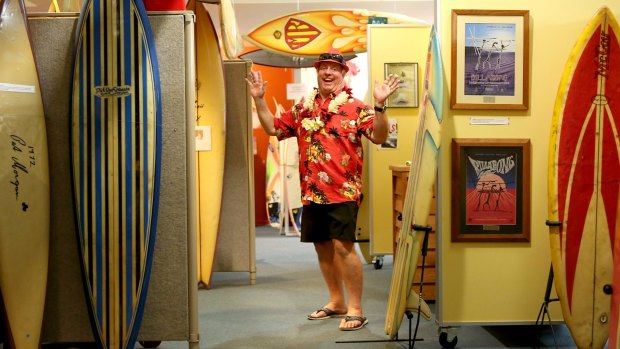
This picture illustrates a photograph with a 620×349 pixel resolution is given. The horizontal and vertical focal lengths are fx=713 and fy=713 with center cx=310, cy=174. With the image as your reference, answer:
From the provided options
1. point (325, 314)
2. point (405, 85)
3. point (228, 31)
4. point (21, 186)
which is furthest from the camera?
point (228, 31)

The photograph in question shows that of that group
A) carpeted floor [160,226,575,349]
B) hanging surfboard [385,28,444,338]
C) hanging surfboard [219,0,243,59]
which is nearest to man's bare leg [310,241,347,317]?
carpeted floor [160,226,575,349]

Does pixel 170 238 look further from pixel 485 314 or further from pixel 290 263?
pixel 290 263

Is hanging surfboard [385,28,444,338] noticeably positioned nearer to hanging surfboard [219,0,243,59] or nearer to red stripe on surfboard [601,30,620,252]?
red stripe on surfboard [601,30,620,252]

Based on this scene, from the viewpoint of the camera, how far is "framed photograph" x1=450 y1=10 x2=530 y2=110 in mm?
2918

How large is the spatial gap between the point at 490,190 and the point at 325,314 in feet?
3.80

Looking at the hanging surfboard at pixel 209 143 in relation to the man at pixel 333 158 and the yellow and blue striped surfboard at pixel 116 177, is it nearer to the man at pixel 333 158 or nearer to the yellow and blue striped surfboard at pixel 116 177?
the man at pixel 333 158

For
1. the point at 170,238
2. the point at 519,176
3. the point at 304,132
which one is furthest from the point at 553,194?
the point at 170,238

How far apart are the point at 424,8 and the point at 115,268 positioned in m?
6.02

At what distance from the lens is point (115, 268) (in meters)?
2.64

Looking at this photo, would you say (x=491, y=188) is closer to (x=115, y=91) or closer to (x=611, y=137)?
(x=611, y=137)

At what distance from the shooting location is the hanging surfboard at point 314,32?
593 centimetres

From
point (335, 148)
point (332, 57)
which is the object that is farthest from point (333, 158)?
point (332, 57)

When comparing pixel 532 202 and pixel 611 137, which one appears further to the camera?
pixel 532 202

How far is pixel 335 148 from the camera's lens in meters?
3.41
